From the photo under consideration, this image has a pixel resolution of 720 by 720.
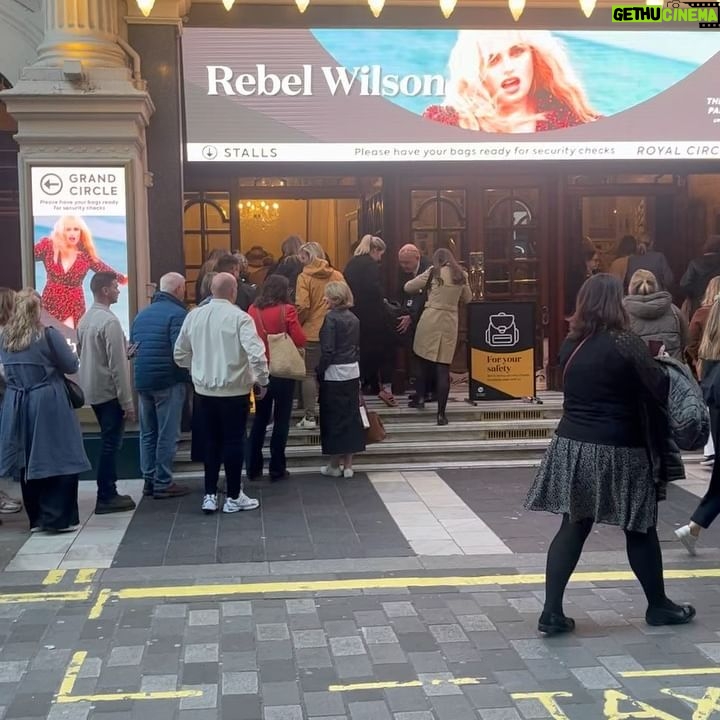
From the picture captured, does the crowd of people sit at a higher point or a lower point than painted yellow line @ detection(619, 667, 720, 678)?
higher

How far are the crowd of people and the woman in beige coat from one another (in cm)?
1

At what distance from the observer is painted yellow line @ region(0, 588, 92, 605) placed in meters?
5.32

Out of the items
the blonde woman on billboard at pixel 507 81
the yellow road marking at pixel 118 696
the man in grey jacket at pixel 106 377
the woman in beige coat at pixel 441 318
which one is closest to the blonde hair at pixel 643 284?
the woman in beige coat at pixel 441 318

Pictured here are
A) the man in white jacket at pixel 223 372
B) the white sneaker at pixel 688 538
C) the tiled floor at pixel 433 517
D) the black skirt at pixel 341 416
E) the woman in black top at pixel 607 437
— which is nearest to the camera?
the woman in black top at pixel 607 437

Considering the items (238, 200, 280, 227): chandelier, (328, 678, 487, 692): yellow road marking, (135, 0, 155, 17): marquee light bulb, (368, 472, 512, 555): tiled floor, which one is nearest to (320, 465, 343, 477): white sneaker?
(368, 472, 512, 555): tiled floor

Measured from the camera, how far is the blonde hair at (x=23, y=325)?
653cm

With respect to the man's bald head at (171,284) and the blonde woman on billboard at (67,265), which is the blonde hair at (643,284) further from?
the blonde woman on billboard at (67,265)

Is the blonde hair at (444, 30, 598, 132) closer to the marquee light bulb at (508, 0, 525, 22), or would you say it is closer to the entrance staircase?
the marquee light bulb at (508, 0, 525, 22)

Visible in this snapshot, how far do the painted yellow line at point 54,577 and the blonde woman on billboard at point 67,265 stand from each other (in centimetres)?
310

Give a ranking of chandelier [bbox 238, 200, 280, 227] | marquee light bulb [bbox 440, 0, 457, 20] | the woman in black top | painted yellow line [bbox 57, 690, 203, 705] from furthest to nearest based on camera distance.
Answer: chandelier [bbox 238, 200, 280, 227]
marquee light bulb [bbox 440, 0, 457, 20]
the woman in black top
painted yellow line [bbox 57, 690, 203, 705]

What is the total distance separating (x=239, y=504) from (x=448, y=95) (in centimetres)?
494

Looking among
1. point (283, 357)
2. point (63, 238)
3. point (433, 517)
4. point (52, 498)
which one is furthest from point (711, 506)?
point (63, 238)

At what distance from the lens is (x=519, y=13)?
9.41 metres

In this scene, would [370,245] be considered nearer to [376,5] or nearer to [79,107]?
[376,5]
